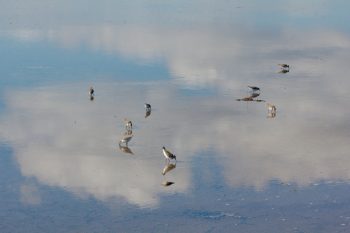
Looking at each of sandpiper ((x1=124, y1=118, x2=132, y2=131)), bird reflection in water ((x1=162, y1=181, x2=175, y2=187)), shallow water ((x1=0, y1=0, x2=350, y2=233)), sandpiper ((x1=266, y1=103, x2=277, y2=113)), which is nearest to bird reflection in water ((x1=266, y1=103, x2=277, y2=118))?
sandpiper ((x1=266, y1=103, x2=277, y2=113))

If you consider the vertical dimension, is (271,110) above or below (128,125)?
above

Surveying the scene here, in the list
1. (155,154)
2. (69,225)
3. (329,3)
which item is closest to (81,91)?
(155,154)

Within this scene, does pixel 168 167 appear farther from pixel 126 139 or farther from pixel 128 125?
pixel 128 125

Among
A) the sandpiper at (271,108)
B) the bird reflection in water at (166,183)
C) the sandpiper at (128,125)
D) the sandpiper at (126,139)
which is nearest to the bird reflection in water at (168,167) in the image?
the bird reflection in water at (166,183)

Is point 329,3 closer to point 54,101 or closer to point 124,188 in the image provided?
point 54,101

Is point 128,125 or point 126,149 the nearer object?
point 126,149

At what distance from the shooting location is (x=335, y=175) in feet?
63.6

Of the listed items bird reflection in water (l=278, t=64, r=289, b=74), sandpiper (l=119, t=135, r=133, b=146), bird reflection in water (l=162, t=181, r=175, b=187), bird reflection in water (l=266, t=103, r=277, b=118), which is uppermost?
bird reflection in water (l=278, t=64, r=289, b=74)

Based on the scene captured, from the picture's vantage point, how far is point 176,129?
23859 millimetres

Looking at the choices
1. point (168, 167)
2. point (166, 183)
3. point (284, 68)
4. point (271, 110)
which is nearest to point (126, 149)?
point (168, 167)

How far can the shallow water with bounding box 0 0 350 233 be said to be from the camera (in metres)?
17.1

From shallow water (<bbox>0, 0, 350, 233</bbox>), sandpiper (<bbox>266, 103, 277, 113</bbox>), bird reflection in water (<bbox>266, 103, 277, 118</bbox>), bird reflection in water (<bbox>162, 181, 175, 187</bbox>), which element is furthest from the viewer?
sandpiper (<bbox>266, 103, 277, 113</bbox>)

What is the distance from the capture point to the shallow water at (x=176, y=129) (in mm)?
17078

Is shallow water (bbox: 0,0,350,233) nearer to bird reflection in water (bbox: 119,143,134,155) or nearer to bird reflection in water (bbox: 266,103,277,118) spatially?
bird reflection in water (bbox: 119,143,134,155)
